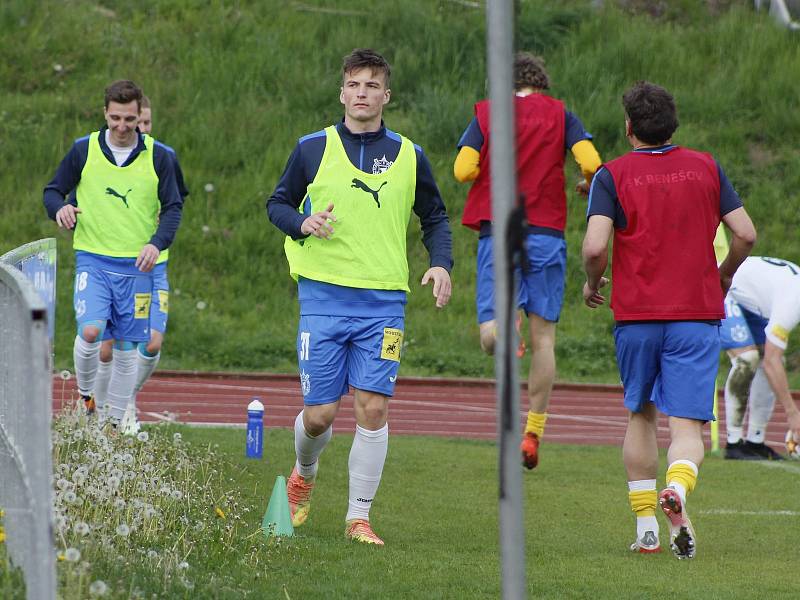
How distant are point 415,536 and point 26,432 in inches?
131

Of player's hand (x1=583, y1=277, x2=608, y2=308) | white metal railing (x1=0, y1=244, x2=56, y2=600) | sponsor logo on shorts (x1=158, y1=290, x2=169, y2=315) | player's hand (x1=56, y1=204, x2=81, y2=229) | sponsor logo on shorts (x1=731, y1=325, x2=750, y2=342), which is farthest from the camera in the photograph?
sponsor logo on shorts (x1=731, y1=325, x2=750, y2=342)

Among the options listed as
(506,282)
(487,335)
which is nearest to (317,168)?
(487,335)

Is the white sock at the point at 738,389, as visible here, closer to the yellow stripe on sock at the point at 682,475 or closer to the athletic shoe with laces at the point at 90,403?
the athletic shoe with laces at the point at 90,403

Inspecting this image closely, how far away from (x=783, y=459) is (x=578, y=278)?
469 inches

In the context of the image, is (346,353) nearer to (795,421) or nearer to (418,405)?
(795,421)

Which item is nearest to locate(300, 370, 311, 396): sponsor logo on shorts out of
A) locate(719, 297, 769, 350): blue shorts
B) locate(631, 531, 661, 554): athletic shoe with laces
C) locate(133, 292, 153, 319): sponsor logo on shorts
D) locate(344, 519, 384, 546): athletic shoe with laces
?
locate(344, 519, 384, 546): athletic shoe with laces

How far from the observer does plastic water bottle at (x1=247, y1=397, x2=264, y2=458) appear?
10.1 metres

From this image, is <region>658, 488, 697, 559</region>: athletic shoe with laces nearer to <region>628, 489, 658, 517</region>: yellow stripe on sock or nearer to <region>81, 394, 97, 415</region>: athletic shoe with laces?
<region>628, 489, 658, 517</region>: yellow stripe on sock

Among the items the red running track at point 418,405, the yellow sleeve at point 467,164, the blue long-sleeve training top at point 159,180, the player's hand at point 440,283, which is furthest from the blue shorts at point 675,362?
the red running track at point 418,405

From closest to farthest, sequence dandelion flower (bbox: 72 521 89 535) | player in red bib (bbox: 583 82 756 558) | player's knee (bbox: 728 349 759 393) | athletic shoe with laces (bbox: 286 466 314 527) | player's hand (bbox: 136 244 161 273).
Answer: dandelion flower (bbox: 72 521 89 535) < player in red bib (bbox: 583 82 756 558) < athletic shoe with laces (bbox: 286 466 314 527) < player's hand (bbox: 136 244 161 273) < player's knee (bbox: 728 349 759 393)

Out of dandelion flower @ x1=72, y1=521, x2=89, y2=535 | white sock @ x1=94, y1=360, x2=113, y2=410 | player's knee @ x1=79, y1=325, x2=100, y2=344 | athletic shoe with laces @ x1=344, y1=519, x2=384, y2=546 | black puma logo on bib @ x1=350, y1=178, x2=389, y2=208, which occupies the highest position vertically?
black puma logo on bib @ x1=350, y1=178, x2=389, y2=208

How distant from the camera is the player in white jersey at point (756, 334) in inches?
464

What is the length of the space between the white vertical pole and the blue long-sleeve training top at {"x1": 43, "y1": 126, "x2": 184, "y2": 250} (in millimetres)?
7231

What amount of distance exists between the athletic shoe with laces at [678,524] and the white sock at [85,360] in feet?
17.1
